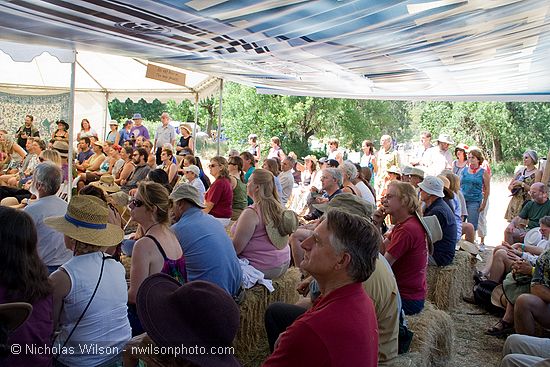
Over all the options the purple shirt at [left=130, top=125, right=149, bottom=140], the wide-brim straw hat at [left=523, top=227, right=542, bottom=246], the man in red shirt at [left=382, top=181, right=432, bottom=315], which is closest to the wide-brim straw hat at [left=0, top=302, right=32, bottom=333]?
the man in red shirt at [left=382, top=181, right=432, bottom=315]

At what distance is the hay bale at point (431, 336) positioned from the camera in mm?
3211

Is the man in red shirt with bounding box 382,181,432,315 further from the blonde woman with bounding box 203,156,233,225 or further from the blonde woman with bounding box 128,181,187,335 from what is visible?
the blonde woman with bounding box 203,156,233,225

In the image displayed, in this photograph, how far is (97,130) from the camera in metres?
12.9

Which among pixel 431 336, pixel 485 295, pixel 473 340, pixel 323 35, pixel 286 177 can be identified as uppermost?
pixel 323 35

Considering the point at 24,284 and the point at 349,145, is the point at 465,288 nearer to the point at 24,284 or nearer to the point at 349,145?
the point at 24,284

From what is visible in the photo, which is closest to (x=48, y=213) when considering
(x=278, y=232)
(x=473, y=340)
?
(x=278, y=232)

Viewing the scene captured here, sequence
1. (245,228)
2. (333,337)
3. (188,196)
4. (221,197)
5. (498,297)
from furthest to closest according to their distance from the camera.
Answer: (221,197)
(498,297)
(245,228)
(188,196)
(333,337)

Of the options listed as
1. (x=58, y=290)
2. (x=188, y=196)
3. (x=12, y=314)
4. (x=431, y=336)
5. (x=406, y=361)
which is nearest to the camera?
(x=12, y=314)

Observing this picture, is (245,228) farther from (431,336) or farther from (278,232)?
(431,336)

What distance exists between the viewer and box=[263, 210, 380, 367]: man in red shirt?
68.9 inches

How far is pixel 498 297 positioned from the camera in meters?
4.97

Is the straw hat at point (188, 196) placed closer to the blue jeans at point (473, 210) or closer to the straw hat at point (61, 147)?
the straw hat at point (61, 147)

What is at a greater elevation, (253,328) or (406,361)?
(406,361)

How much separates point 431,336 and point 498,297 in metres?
1.93
